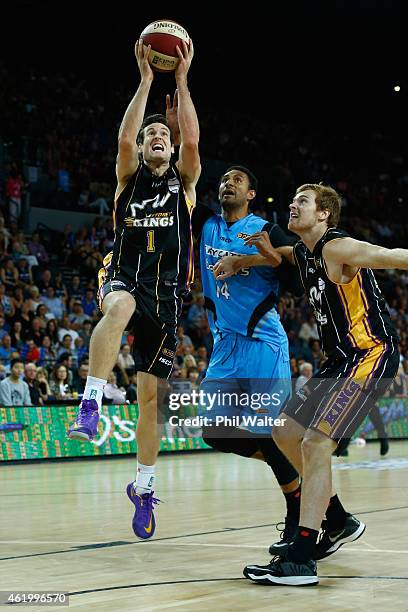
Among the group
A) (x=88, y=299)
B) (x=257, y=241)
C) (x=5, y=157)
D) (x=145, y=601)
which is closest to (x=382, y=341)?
(x=257, y=241)

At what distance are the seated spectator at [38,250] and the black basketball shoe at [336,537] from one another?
14.3m

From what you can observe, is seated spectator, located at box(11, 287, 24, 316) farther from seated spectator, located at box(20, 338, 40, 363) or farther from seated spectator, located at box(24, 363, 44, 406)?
seated spectator, located at box(24, 363, 44, 406)

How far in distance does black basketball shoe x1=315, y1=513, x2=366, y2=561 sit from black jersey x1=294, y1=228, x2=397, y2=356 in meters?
1.21

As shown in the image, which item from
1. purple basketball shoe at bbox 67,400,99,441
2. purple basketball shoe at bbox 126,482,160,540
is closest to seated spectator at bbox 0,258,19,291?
purple basketball shoe at bbox 126,482,160,540

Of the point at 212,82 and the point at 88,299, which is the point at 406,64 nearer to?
the point at 212,82

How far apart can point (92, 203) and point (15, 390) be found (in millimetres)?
8916

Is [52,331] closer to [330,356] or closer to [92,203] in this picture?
[92,203]

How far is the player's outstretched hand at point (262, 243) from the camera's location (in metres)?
6.57

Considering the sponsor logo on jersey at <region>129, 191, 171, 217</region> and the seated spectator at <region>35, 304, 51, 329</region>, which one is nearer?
the sponsor logo on jersey at <region>129, 191, 171, 217</region>

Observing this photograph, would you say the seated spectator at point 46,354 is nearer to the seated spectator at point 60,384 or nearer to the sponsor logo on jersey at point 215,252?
the seated spectator at point 60,384

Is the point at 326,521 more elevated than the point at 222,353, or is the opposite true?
the point at 222,353

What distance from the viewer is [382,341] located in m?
5.74

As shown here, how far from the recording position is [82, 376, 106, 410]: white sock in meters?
5.95

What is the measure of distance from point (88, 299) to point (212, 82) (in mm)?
12047
